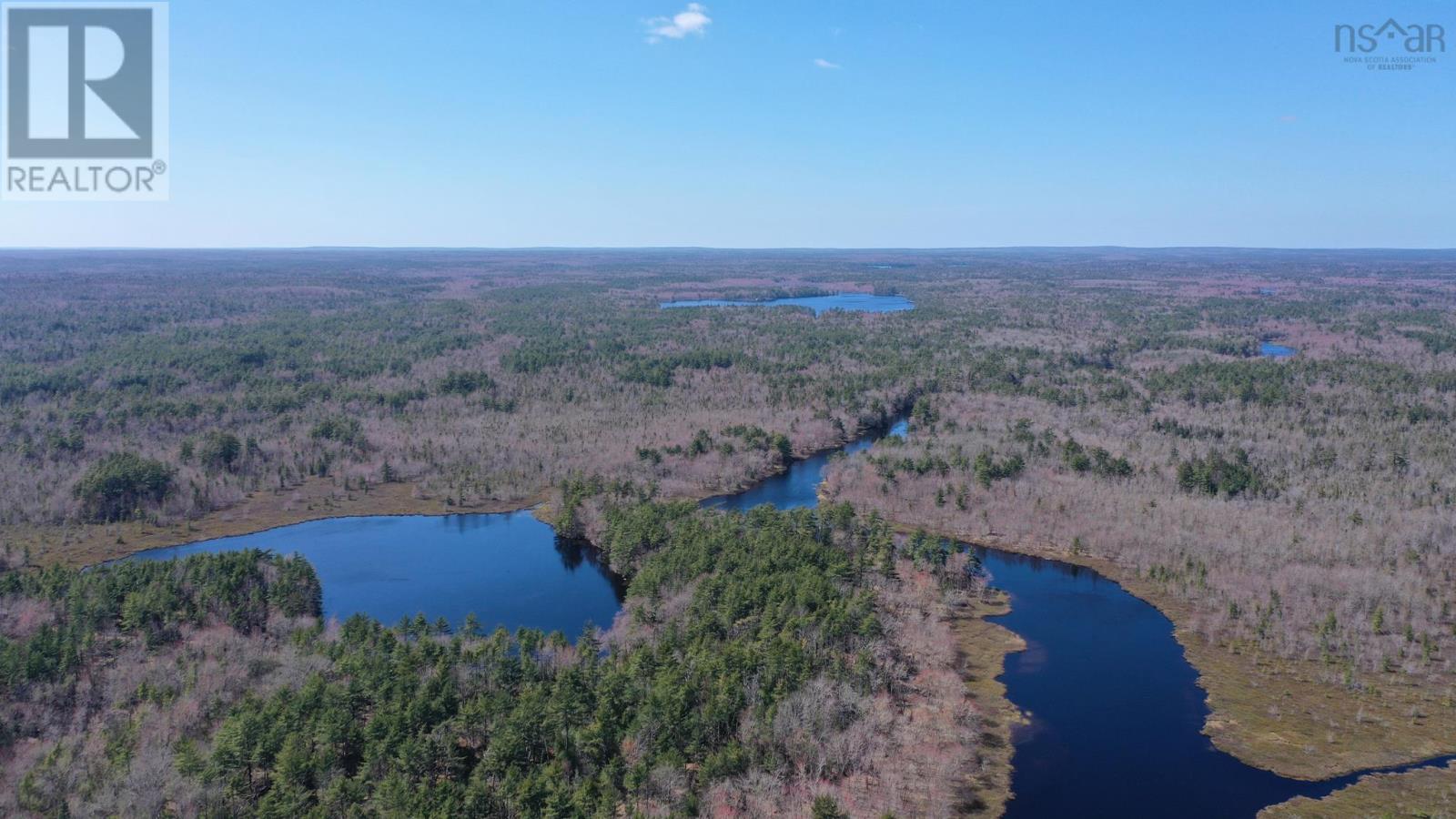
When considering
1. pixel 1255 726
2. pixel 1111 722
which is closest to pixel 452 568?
pixel 1111 722

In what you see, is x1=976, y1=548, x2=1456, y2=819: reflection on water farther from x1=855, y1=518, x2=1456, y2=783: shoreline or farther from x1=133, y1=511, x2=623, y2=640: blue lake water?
x1=133, y1=511, x2=623, y2=640: blue lake water

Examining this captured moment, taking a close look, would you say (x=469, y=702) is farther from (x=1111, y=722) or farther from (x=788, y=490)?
(x=788, y=490)

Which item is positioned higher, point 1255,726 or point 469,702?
point 469,702

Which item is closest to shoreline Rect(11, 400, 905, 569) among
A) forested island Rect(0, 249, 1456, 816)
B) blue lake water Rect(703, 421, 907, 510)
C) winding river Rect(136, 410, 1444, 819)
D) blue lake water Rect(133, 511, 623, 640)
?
forested island Rect(0, 249, 1456, 816)

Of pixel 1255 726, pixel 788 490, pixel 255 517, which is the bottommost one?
pixel 1255 726

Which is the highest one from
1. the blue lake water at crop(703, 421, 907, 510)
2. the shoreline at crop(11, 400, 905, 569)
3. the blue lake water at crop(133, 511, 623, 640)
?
the blue lake water at crop(703, 421, 907, 510)

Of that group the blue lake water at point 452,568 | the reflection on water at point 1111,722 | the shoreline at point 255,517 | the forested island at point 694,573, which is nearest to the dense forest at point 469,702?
the forested island at point 694,573
